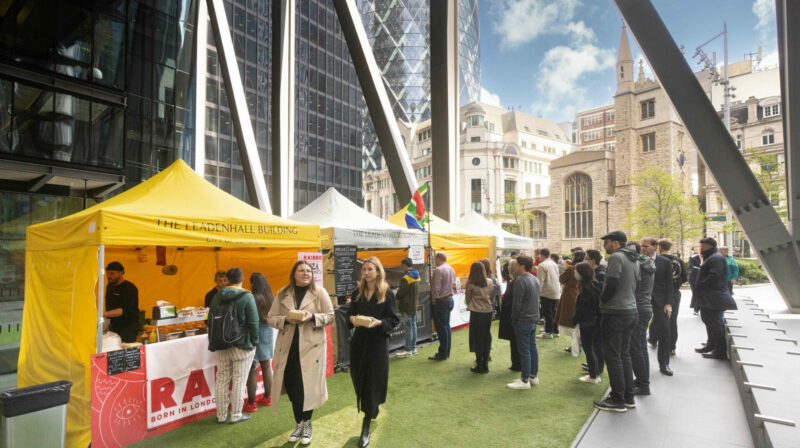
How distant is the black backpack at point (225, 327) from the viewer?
457 cm

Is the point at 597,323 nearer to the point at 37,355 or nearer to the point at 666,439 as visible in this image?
the point at 666,439

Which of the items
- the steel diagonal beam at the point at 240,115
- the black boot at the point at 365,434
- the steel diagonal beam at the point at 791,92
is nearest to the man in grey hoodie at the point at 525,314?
the black boot at the point at 365,434

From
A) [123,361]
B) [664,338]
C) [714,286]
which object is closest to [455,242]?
[664,338]

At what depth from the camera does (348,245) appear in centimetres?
750

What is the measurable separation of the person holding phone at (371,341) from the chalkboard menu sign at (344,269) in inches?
116

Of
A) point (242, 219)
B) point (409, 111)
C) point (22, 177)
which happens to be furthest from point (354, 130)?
point (242, 219)

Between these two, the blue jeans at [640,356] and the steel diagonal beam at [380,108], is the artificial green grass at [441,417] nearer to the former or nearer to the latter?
the blue jeans at [640,356]

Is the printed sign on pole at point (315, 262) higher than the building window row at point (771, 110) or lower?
lower

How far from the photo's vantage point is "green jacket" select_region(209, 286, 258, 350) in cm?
462

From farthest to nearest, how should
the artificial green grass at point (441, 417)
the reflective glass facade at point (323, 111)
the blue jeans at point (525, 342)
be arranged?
1. the reflective glass facade at point (323, 111)
2. the blue jeans at point (525, 342)
3. the artificial green grass at point (441, 417)

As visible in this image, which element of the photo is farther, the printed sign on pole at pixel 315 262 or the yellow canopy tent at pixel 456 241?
the yellow canopy tent at pixel 456 241

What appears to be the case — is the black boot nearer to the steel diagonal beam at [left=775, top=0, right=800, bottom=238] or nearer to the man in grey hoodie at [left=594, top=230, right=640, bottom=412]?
the man in grey hoodie at [left=594, top=230, right=640, bottom=412]

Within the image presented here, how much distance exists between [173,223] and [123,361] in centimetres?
159

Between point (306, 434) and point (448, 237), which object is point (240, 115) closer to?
point (448, 237)
